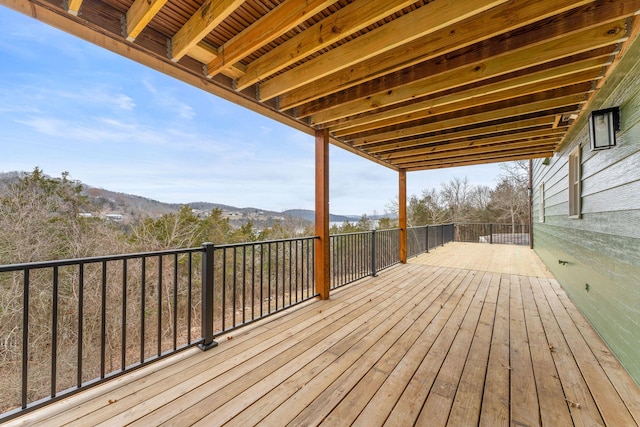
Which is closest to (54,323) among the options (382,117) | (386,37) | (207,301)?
(207,301)

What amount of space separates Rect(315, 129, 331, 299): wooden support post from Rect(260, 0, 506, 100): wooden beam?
1.10 meters

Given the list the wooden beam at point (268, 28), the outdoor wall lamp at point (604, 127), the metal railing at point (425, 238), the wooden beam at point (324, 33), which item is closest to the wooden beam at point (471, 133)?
the outdoor wall lamp at point (604, 127)

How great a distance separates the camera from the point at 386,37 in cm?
180

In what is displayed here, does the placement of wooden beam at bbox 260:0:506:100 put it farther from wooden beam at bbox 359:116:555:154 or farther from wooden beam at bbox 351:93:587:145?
wooden beam at bbox 359:116:555:154

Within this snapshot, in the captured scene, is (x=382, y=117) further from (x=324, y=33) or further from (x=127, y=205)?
(x=127, y=205)

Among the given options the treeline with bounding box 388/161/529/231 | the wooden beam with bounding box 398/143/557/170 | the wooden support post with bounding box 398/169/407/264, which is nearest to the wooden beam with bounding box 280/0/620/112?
the wooden beam with bounding box 398/143/557/170

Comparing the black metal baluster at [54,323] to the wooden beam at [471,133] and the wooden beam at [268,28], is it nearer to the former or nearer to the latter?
the wooden beam at [268,28]

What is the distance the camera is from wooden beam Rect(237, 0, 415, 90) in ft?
5.05

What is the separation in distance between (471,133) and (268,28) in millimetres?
3084

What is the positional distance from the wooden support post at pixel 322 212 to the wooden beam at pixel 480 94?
0.30m

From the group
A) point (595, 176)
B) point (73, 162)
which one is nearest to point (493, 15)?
point (595, 176)

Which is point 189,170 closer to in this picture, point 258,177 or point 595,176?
point 258,177

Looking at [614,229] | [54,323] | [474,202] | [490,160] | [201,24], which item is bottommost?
[54,323]

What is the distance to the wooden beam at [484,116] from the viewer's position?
8.62 ft
